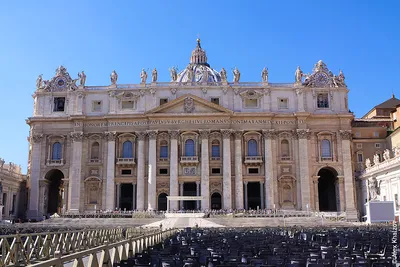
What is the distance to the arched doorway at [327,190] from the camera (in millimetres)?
75250

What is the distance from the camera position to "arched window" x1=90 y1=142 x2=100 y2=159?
73250 mm

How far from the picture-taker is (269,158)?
7062 cm

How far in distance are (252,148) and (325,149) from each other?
1108 cm

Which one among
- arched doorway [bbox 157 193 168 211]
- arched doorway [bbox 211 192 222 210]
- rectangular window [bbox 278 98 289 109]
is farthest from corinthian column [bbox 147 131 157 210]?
rectangular window [bbox 278 98 289 109]

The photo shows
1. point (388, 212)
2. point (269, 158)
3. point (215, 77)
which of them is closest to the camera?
point (388, 212)

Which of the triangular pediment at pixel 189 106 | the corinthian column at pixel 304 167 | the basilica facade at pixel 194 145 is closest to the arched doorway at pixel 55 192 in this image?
the basilica facade at pixel 194 145

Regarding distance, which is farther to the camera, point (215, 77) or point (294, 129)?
point (215, 77)

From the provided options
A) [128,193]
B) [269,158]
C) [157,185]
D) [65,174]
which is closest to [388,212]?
[269,158]

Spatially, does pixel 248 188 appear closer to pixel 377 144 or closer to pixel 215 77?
pixel 377 144

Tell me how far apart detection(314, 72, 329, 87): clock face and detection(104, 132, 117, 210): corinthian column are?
3197 cm

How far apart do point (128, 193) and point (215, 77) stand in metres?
33.8

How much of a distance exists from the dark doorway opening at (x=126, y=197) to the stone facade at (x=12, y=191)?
50.4ft

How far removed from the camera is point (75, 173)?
71.3 m

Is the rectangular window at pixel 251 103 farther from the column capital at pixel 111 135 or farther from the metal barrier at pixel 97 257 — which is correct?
the metal barrier at pixel 97 257
